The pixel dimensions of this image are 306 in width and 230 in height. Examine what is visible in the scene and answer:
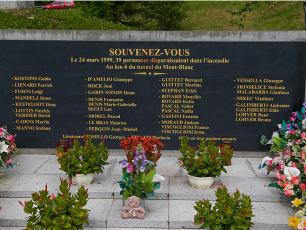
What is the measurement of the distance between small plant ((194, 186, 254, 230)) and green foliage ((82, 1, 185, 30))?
16.1 metres

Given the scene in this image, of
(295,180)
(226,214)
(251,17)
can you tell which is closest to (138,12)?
(251,17)

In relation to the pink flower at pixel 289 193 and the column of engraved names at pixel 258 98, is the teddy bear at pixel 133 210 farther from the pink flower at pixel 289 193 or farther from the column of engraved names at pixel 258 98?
the column of engraved names at pixel 258 98

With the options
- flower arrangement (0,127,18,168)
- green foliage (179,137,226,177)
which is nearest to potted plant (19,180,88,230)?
green foliage (179,137,226,177)

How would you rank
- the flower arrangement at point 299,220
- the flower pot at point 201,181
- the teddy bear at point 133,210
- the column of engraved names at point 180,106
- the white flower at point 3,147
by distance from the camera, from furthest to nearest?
the column of engraved names at point 180,106 → the white flower at point 3,147 → the flower pot at point 201,181 → the teddy bear at point 133,210 → the flower arrangement at point 299,220

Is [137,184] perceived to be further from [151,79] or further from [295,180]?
[151,79]

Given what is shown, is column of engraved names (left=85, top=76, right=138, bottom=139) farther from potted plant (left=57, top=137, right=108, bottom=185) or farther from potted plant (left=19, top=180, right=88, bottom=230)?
potted plant (left=19, top=180, right=88, bottom=230)

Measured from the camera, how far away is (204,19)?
26750 mm

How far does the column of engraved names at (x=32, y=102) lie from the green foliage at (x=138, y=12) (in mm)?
12156

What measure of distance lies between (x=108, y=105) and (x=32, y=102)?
159 centimetres

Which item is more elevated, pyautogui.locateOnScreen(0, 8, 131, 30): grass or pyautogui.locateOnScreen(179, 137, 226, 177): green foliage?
pyautogui.locateOnScreen(0, 8, 131, 30): grass

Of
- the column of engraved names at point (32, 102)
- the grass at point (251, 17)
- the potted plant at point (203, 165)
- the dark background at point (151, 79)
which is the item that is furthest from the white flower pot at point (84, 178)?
the grass at point (251, 17)

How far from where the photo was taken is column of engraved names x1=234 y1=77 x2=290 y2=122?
30.6 feet

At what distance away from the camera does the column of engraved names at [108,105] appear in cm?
954

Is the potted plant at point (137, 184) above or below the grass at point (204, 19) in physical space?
below
